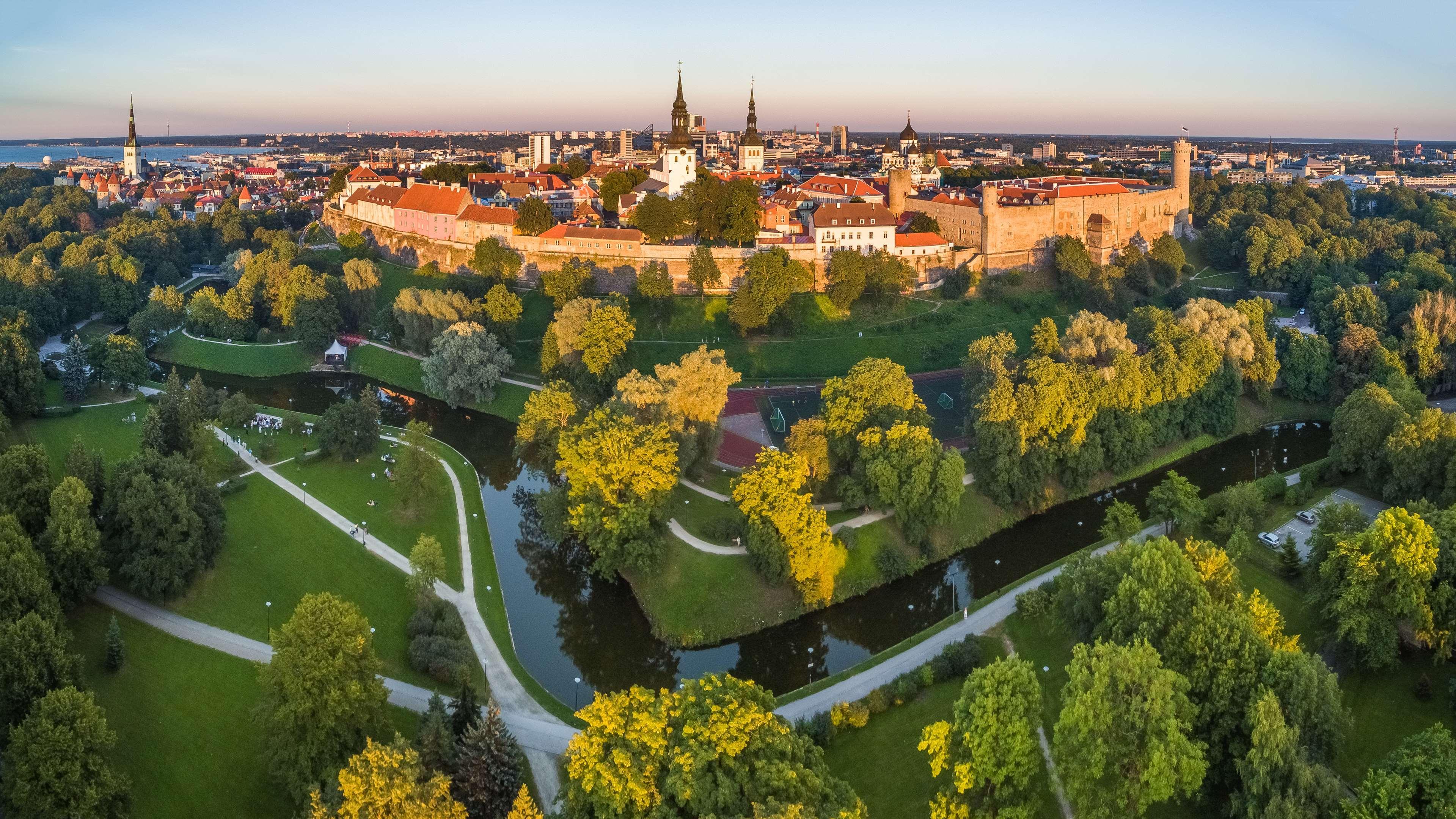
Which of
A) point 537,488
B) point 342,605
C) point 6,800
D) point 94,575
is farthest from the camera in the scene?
point 537,488

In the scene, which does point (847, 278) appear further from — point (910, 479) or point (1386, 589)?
point (1386, 589)

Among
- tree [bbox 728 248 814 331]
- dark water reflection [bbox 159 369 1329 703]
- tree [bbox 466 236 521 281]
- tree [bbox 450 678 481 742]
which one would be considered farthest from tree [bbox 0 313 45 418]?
tree [bbox 728 248 814 331]

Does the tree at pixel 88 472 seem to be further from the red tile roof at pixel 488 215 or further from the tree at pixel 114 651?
the red tile roof at pixel 488 215

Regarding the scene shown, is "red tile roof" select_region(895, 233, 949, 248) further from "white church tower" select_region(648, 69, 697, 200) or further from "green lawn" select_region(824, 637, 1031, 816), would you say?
"green lawn" select_region(824, 637, 1031, 816)

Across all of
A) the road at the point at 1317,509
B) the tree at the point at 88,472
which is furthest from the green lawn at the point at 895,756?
the tree at the point at 88,472

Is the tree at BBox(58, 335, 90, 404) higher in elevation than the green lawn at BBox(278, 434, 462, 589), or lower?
higher

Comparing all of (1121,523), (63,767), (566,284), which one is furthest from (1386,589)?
(566,284)

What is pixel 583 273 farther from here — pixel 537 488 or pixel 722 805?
pixel 722 805

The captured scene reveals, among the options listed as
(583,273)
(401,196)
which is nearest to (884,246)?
(583,273)
